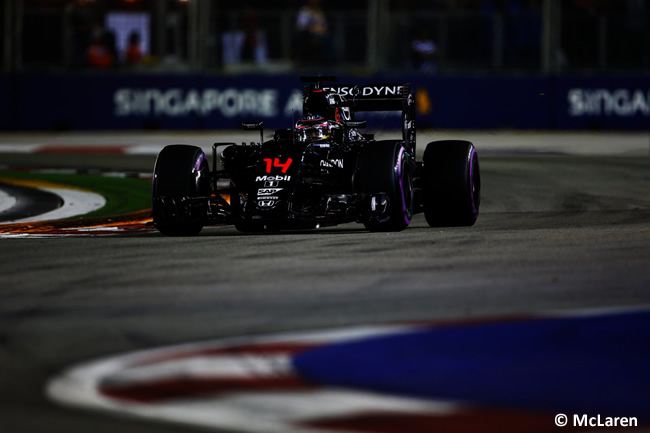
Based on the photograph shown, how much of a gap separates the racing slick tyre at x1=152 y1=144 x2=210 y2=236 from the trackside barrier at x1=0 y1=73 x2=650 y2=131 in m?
16.2

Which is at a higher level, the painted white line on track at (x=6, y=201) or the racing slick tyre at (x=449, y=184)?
the racing slick tyre at (x=449, y=184)

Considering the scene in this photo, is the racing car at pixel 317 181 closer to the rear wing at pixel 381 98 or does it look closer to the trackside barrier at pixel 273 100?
the rear wing at pixel 381 98

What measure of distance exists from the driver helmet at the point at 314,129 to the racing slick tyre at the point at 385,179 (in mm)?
696

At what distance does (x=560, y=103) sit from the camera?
2755 centimetres

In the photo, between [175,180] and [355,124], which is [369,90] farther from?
[175,180]

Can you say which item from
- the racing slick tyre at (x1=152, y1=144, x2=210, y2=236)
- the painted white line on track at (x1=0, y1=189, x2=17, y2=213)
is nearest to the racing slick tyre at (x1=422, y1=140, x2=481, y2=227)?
the racing slick tyre at (x1=152, y1=144, x2=210, y2=236)

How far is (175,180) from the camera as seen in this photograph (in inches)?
436

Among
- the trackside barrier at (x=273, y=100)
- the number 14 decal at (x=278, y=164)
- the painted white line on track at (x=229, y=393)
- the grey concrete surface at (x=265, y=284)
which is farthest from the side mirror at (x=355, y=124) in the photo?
the trackside barrier at (x=273, y=100)

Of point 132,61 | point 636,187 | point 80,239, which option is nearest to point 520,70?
point 132,61

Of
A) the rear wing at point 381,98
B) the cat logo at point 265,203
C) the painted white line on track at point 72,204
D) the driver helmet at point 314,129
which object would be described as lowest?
the painted white line on track at point 72,204

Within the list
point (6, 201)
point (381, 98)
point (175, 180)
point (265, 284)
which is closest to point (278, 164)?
point (175, 180)

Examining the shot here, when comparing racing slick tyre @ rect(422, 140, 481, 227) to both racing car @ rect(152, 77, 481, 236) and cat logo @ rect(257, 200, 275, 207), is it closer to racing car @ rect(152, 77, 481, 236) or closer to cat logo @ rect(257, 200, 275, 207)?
racing car @ rect(152, 77, 481, 236)

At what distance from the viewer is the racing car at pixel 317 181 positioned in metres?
10.8

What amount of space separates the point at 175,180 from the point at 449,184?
233 cm
